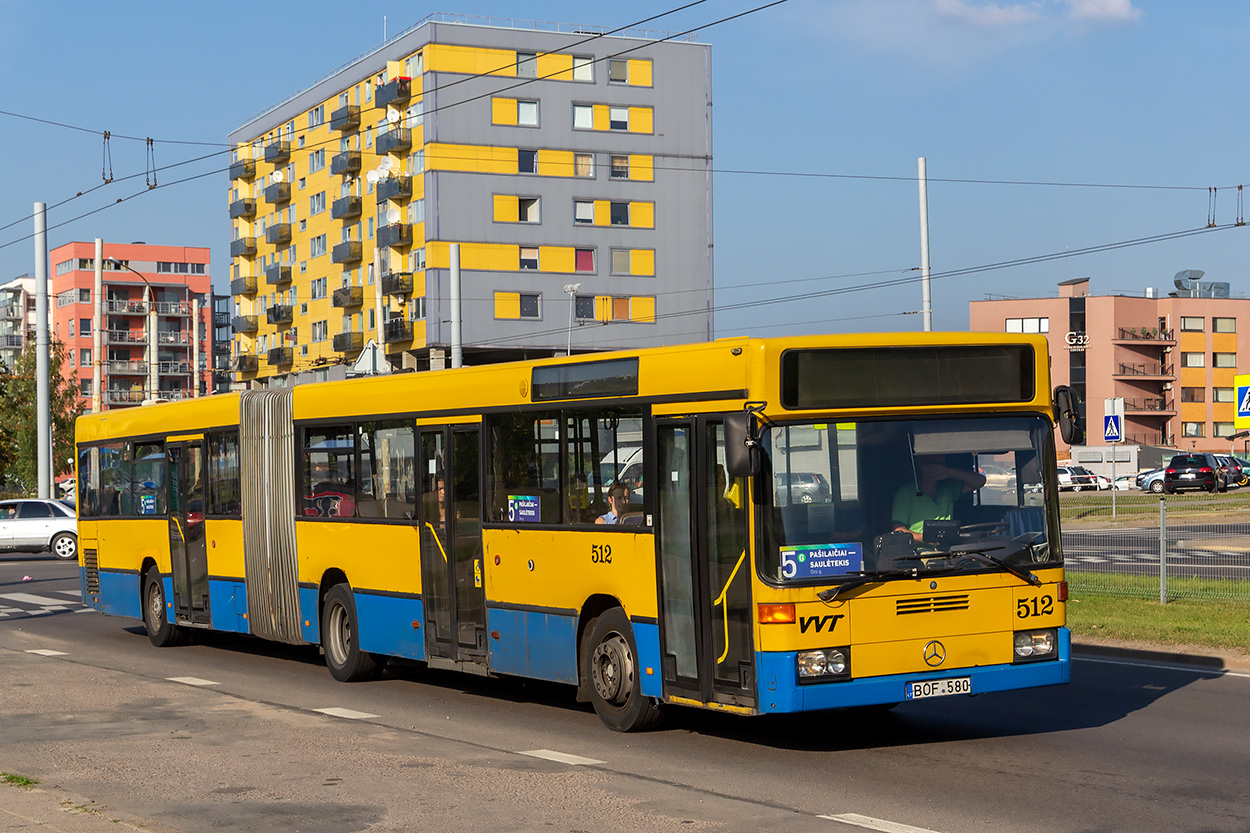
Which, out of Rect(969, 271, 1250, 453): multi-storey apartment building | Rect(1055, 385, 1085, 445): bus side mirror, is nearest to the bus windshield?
Rect(1055, 385, 1085, 445): bus side mirror

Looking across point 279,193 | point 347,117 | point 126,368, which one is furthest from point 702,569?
point 126,368

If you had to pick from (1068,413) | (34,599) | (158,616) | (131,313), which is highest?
(131,313)

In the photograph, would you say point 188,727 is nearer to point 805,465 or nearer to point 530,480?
point 530,480

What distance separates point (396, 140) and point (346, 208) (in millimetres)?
8350

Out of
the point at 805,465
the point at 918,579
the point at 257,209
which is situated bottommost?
the point at 918,579

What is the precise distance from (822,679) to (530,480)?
357 cm

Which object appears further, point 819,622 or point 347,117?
point 347,117

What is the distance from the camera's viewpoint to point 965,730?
11438 millimetres

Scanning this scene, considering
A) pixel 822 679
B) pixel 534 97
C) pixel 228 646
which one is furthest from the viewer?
pixel 534 97

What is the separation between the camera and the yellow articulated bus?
10094 mm

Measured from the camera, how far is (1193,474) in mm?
74562

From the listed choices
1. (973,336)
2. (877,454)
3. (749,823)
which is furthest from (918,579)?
(749,823)

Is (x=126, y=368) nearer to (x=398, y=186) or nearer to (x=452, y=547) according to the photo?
(x=398, y=186)

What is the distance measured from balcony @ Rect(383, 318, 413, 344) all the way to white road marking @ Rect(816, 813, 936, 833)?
73.7m
